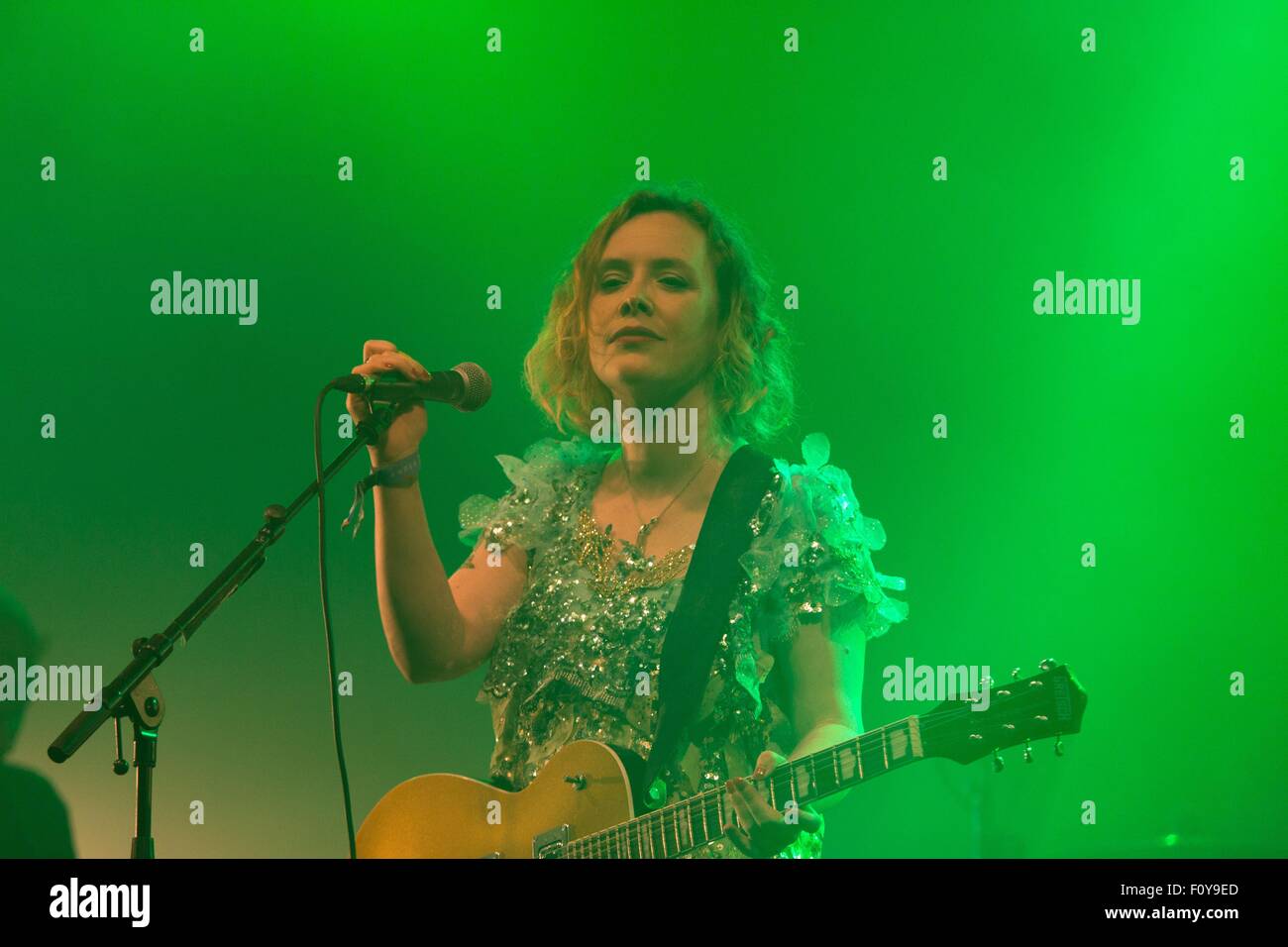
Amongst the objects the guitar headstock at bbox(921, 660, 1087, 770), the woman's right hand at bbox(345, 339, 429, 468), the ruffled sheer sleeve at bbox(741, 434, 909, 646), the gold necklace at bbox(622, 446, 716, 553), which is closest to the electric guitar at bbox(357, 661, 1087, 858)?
the guitar headstock at bbox(921, 660, 1087, 770)

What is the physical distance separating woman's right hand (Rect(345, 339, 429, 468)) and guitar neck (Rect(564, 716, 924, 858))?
0.75 m

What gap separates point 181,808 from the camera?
2.81m

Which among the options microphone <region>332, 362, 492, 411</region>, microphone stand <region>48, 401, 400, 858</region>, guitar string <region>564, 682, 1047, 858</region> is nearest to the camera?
microphone stand <region>48, 401, 400, 858</region>

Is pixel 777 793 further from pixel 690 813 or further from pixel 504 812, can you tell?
pixel 504 812

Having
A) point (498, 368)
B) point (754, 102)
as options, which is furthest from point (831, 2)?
point (498, 368)

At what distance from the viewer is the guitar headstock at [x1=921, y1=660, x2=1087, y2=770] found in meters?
1.97

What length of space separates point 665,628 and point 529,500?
1.37 feet

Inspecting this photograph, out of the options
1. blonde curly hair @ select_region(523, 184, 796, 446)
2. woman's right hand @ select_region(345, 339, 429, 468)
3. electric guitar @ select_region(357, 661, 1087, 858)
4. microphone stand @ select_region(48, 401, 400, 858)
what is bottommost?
electric guitar @ select_region(357, 661, 1087, 858)

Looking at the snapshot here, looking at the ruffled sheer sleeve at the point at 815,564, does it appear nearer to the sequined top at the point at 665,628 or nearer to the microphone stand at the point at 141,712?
the sequined top at the point at 665,628

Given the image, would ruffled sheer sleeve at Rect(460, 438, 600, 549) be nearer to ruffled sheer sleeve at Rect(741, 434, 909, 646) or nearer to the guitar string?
ruffled sheer sleeve at Rect(741, 434, 909, 646)

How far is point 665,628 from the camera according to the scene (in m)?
2.26

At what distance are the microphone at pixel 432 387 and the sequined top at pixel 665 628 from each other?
1.57 ft
